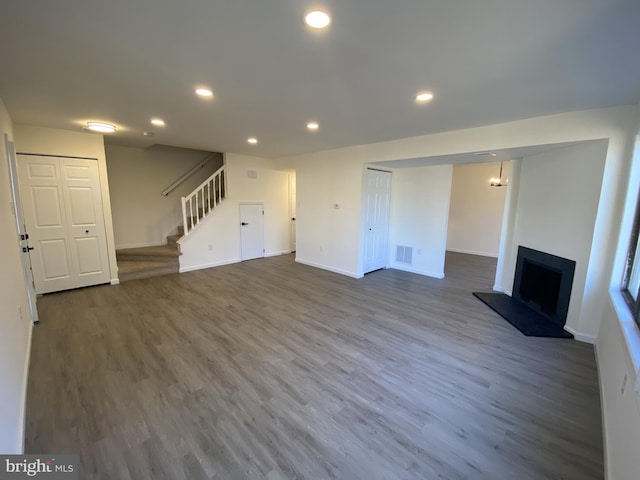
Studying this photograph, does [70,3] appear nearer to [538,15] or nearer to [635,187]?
[538,15]

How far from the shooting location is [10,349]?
188 centimetres

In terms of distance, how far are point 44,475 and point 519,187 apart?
5.90m

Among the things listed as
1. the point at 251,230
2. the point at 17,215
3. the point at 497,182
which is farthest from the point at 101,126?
the point at 497,182

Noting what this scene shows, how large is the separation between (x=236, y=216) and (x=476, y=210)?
669 centimetres

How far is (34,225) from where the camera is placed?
4066 millimetres

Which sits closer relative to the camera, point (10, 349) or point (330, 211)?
point (10, 349)

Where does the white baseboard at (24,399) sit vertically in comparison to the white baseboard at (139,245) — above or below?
below

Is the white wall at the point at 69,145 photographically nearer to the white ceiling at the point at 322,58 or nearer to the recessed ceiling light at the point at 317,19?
the white ceiling at the point at 322,58

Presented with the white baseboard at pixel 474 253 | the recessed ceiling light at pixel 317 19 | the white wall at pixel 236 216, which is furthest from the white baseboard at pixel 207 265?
the white baseboard at pixel 474 253

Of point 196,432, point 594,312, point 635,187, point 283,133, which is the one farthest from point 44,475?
point 635,187

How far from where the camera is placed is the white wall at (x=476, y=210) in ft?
24.0

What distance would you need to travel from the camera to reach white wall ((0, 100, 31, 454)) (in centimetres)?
154

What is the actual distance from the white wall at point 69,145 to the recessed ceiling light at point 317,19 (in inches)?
187

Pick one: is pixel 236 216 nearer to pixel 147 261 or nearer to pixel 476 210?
pixel 147 261
